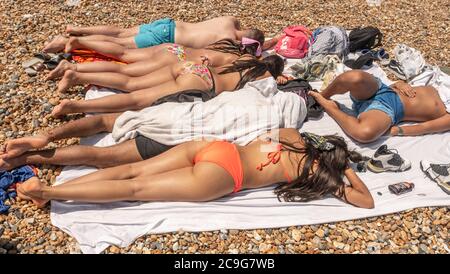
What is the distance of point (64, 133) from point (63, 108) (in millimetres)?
427

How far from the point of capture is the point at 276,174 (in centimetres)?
384

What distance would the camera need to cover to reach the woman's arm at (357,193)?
155 inches

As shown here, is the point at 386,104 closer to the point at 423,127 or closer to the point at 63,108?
the point at 423,127

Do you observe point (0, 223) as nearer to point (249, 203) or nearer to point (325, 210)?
point (249, 203)

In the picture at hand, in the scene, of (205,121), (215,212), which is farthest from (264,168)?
(205,121)

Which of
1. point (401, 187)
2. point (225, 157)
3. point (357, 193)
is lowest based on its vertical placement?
point (401, 187)

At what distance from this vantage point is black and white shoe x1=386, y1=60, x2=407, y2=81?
5.98 metres

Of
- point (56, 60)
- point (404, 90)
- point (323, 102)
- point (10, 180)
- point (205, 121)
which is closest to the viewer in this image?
point (10, 180)

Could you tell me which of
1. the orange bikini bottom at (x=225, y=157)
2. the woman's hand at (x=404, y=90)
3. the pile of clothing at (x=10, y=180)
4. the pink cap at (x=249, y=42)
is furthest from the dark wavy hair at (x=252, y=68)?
the pile of clothing at (x=10, y=180)

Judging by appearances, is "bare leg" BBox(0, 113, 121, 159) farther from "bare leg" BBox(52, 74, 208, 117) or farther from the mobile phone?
the mobile phone

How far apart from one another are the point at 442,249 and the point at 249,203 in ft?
5.92

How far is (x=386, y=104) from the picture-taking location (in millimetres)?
4832

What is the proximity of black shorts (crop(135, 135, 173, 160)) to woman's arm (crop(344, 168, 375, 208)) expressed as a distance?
1.77 metres

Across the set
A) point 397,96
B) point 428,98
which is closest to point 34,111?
point 397,96
